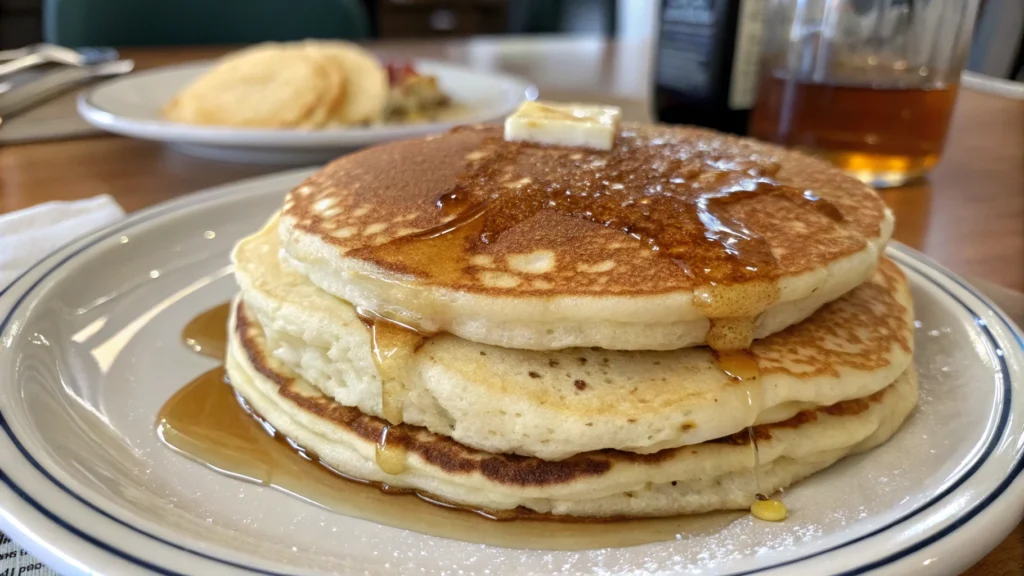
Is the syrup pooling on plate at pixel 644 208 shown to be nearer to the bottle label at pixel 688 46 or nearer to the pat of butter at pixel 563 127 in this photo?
the pat of butter at pixel 563 127

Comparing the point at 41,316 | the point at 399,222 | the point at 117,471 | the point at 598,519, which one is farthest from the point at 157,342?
the point at 598,519

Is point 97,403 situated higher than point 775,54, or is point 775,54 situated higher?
point 775,54

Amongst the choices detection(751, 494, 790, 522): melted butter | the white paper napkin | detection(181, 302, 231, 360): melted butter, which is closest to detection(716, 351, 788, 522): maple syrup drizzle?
detection(751, 494, 790, 522): melted butter

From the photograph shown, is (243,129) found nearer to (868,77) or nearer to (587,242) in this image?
(587,242)

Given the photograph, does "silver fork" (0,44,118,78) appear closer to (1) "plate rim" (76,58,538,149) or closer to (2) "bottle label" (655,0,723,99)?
(1) "plate rim" (76,58,538,149)

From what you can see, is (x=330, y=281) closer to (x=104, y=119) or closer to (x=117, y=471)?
(x=117, y=471)
